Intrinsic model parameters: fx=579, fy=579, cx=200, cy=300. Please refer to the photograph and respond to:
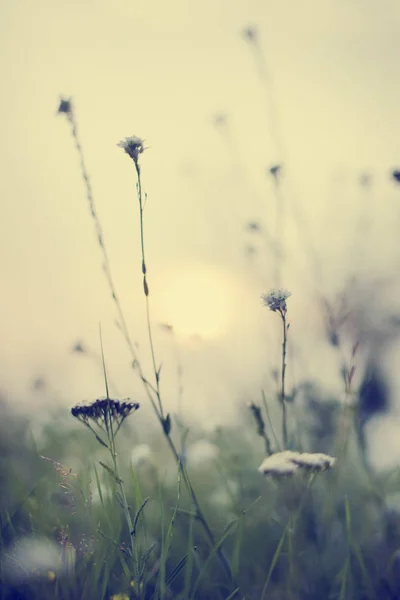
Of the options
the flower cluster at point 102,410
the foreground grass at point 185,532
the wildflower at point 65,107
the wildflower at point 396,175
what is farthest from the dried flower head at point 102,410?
the wildflower at point 396,175

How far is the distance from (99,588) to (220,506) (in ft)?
3.94

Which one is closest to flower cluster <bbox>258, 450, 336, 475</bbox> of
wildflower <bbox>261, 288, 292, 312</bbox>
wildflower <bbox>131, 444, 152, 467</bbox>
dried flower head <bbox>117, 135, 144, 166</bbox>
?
wildflower <bbox>261, 288, 292, 312</bbox>

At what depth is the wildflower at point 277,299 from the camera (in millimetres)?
1785

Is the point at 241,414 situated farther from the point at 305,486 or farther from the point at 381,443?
the point at 305,486

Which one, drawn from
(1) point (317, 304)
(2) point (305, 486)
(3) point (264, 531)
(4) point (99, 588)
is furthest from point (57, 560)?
(1) point (317, 304)

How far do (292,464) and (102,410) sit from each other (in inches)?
23.4

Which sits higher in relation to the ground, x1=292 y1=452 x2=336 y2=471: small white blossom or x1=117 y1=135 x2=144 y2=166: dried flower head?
x1=117 y1=135 x2=144 y2=166: dried flower head

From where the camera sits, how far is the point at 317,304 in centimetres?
252

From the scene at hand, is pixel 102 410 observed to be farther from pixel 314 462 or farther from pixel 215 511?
pixel 215 511

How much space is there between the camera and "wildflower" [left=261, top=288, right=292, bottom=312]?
179 cm

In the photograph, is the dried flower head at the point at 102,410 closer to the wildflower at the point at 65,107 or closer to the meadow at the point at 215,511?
the meadow at the point at 215,511

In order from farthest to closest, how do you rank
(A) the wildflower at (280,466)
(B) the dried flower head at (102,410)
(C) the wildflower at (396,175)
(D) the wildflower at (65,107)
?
(C) the wildflower at (396,175) < (D) the wildflower at (65,107) < (B) the dried flower head at (102,410) < (A) the wildflower at (280,466)

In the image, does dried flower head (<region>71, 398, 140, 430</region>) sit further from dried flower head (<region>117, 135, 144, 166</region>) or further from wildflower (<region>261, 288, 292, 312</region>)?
dried flower head (<region>117, 135, 144, 166</region>)

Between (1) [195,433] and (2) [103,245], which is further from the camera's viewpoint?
(1) [195,433]
